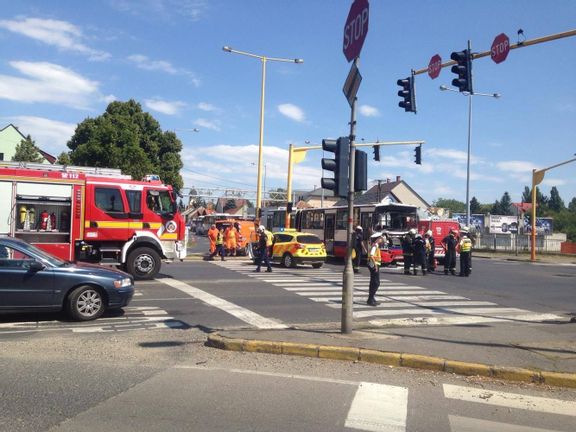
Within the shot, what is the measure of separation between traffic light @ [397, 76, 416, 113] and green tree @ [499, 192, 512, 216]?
133m

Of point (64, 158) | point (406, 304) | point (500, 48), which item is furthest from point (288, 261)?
point (64, 158)

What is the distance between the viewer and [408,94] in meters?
16.4

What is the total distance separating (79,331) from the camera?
890 cm

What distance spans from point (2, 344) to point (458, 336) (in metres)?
7.01

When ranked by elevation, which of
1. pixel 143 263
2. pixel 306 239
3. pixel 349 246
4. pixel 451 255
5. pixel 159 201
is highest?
pixel 159 201

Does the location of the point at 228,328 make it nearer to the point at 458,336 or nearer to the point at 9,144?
the point at 458,336

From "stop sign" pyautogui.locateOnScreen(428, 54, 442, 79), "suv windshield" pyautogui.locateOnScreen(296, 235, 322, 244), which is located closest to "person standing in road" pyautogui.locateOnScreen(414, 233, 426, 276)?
"suv windshield" pyautogui.locateOnScreen(296, 235, 322, 244)

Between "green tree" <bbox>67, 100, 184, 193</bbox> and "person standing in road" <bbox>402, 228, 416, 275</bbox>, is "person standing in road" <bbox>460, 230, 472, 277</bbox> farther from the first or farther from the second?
"green tree" <bbox>67, 100, 184, 193</bbox>

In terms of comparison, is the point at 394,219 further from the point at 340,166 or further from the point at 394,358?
the point at 394,358

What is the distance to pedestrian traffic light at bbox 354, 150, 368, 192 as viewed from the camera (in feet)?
28.0

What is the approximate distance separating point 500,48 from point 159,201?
32.7 ft

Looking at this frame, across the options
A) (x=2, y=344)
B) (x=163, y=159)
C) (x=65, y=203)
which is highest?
(x=163, y=159)

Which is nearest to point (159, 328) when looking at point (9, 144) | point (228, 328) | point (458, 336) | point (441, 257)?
point (228, 328)

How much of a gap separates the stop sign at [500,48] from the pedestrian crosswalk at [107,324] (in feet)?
30.1
